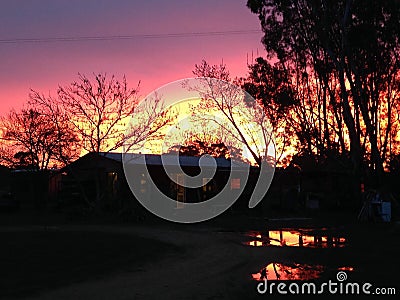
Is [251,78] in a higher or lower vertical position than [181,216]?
higher

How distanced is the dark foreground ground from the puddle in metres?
0.20

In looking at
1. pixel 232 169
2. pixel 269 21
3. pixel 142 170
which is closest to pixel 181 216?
pixel 142 170

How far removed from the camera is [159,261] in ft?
41.8

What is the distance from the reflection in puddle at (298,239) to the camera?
16.4 meters

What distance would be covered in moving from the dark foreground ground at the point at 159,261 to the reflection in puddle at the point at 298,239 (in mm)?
544

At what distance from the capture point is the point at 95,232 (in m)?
20.2

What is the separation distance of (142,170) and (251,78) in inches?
366

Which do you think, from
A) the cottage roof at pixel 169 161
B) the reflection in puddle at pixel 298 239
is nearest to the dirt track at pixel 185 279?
the reflection in puddle at pixel 298 239

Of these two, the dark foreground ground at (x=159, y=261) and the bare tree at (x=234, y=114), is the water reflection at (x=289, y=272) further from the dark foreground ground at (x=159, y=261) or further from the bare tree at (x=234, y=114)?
the bare tree at (x=234, y=114)

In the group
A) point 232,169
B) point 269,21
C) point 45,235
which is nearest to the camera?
point 45,235

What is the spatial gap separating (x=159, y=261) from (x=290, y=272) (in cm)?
341

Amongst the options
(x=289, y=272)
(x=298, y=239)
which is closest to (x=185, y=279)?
(x=289, y=272)

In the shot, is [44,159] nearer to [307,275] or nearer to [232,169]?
[232,169]

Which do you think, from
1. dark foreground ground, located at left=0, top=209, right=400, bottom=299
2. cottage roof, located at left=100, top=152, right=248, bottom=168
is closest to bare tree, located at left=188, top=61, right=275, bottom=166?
cottage roof, located at left=100, top=152, right=248, bottom=168
